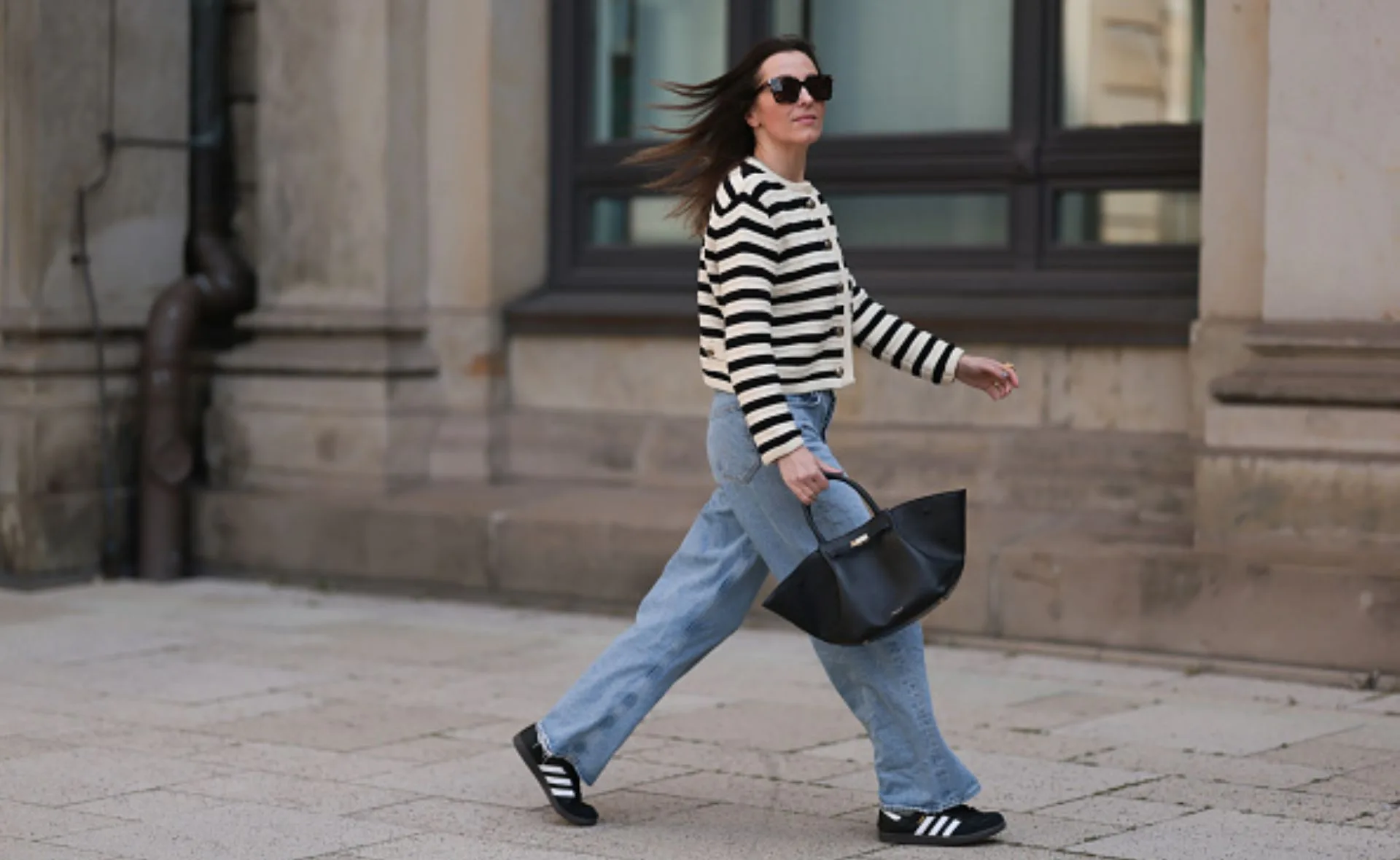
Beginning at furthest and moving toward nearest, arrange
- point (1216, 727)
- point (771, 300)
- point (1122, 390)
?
point (1122, 390) → point (1216, 727) → point (771, 300)

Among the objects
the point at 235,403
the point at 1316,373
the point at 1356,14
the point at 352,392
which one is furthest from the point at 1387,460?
the point at 235,403

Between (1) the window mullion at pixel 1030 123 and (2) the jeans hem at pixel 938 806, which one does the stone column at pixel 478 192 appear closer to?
(1) the window mullion at pixel 1030 123

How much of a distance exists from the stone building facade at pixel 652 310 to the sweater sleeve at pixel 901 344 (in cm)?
265

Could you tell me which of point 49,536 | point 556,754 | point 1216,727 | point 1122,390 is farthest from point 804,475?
point 49,536

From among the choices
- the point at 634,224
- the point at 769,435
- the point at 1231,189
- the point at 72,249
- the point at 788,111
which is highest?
the point at 788,111

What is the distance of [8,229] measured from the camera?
10.5 metres

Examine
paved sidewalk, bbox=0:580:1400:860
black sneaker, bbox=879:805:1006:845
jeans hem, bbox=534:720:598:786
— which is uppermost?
jeans hem, bbox=534:720:598:786

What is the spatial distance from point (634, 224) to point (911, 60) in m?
1.52

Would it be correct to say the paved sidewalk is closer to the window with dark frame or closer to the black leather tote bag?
the black leather tote bag

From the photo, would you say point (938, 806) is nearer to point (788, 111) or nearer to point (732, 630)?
point (732, 630)

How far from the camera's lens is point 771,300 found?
5.48 meters

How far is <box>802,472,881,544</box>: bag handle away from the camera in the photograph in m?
5.34

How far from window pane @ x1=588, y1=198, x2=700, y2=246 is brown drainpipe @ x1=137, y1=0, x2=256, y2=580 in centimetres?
170

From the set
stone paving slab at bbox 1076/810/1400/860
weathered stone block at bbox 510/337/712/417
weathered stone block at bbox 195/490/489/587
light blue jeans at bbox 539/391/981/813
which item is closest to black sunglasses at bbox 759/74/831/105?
light blue jeans at bbox 539/391/981/813
